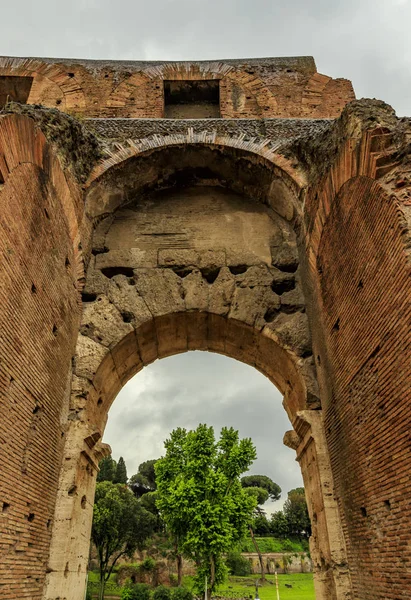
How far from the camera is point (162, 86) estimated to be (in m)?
8.02

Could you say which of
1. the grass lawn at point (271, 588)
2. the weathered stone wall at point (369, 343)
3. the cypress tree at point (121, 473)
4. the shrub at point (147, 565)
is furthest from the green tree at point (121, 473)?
the weathered stone wall at point (369, 343)

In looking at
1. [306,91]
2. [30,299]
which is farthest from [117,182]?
[306,91]

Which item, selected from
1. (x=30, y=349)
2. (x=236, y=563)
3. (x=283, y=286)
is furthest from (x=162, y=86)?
(x=236, y=563)

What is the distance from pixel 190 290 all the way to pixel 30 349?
253 centimetres

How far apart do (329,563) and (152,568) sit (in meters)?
23.3

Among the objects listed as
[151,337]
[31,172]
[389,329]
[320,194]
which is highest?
[320,194]

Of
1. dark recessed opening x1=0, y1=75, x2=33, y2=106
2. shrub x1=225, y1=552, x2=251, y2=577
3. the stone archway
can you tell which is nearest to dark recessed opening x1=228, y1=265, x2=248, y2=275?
the stone archway

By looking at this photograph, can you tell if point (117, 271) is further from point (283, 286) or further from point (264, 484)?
point (264, 484)

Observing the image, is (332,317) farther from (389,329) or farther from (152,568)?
(152,568)

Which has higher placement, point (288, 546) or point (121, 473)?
point (121, 473)

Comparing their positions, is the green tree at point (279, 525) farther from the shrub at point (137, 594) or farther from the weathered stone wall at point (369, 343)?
the weathered stone wall at point (369, 343)

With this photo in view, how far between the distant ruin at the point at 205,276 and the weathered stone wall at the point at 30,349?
3cm

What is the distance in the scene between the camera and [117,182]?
6.46 meters

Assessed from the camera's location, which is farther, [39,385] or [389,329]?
[39,385]
